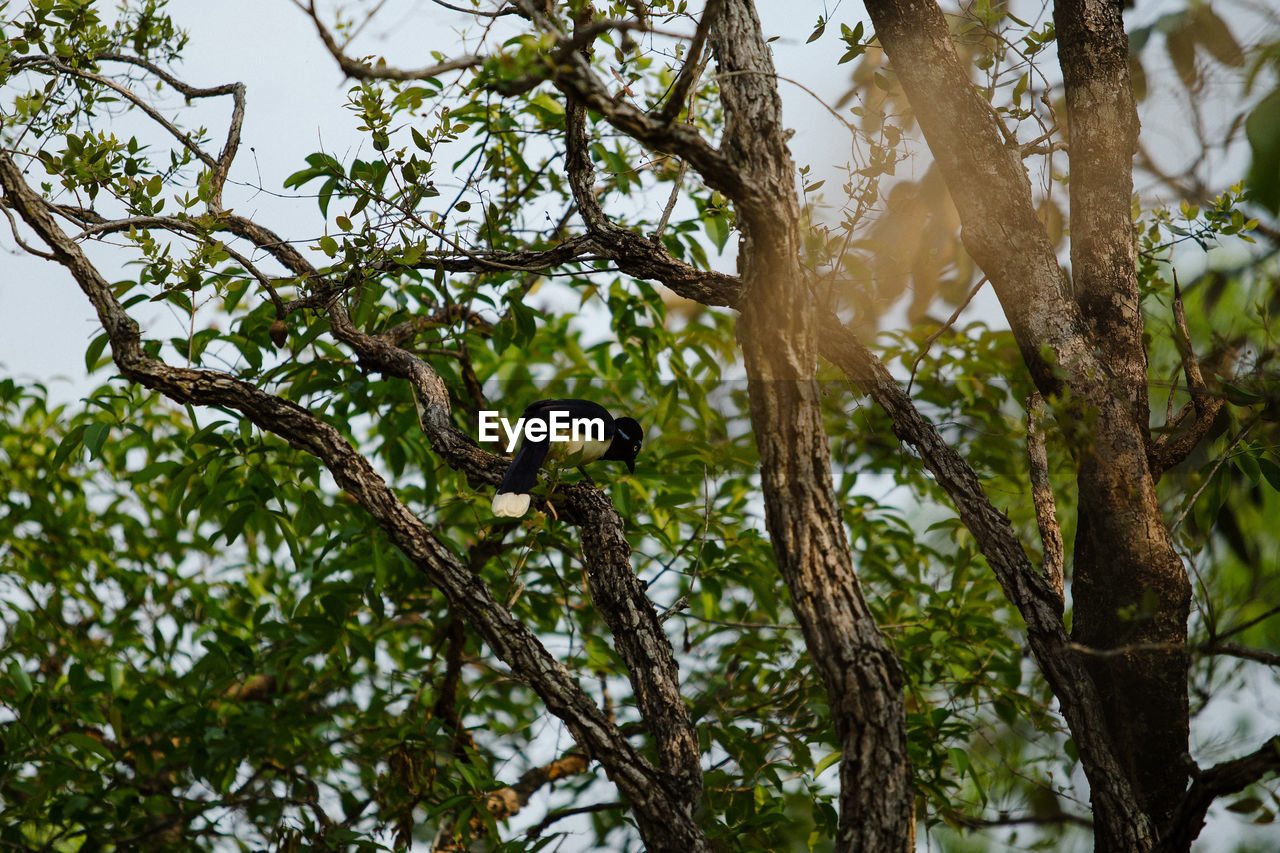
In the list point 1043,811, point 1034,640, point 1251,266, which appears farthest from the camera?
point 1043,811

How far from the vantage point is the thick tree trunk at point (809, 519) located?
2.23m

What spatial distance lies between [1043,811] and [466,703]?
226 cm

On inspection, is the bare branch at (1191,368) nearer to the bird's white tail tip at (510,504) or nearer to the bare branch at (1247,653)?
the bare branch at (1247,653)

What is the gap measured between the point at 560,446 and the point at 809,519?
1.18m

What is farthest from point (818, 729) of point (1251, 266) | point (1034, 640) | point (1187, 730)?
point (1251, 266)

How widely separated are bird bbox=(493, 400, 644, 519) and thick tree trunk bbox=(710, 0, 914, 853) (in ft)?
2.56

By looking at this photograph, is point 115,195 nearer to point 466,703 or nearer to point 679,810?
point 466,703

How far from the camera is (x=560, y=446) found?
10.7 feet

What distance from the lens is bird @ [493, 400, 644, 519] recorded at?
3.10 meters

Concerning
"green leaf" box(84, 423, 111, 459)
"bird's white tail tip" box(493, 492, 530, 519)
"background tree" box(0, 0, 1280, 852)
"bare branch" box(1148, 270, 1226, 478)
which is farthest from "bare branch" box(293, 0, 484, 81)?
"bare branch" box(1148, 270, 1226, 478)

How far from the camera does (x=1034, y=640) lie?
2879mm

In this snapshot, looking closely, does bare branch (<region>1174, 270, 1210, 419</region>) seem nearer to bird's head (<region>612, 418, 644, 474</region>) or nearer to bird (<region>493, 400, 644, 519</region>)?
bird (<region>493, 400, 644, 519</region>)

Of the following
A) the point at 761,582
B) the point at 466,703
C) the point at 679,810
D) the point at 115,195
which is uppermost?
the point at 115,195

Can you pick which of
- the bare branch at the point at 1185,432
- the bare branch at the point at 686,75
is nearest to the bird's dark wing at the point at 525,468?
the bare branch at the point at 686,75
